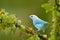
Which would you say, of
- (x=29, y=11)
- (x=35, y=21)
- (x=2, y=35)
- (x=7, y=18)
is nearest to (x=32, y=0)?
(x=29, y=11)

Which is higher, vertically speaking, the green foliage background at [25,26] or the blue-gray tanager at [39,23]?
the green foliage background at [25,26]

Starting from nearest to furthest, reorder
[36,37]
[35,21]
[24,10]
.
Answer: [36,37] → [35,21] → [24,10]

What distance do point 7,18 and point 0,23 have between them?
23 mm

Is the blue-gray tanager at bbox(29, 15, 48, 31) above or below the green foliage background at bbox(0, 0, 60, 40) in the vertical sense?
below

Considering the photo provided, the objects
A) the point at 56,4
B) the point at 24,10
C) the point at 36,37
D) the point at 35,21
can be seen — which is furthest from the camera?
the point at 24,10

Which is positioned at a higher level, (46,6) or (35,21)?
(46,6)

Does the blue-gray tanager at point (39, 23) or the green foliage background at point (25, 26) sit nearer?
the green foliage background at point (25, 26)

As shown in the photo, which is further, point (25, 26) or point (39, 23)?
point (39, 23)

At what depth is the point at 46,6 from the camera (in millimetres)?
289

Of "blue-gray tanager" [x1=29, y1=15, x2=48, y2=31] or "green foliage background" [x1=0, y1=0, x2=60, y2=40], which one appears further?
"blue-gray tanager" [x1=29, y1=15, x2=48, y2=31]

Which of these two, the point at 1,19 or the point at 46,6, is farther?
the point at 1,19

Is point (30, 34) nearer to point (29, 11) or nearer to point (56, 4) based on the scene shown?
point (56, 4)

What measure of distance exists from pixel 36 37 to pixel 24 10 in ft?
2.55

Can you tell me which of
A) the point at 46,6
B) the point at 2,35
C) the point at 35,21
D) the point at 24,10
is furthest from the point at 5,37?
the point at 24,10
